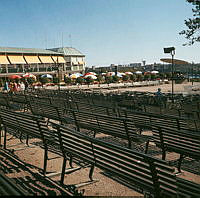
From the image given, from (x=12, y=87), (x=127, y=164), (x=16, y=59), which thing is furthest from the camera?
(x=16, y=59)

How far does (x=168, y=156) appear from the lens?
4.70 meters

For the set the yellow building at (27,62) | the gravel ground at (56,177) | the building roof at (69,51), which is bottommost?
the gravel ground at (56,177)

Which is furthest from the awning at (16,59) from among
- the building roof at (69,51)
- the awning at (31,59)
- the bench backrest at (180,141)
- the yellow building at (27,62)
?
the bench backrest at (180,141)

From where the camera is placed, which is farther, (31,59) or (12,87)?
(31,59)

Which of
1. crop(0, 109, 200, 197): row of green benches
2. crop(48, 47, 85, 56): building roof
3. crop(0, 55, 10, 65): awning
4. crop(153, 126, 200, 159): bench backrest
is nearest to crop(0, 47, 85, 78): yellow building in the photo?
crop(0, 55, 10, 65): awning

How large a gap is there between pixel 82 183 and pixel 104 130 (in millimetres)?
1505

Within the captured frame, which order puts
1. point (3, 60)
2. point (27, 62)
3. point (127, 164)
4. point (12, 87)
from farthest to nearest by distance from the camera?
1. point (27, 62)
2. point (3, 60)
3. point (12, 87)
4. point (127, 164)

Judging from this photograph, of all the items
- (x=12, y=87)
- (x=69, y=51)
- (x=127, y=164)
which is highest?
(x=69, y=51)

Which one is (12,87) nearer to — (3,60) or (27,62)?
(3,60)

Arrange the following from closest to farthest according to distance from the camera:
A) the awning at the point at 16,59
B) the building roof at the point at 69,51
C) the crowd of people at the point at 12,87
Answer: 1. the crowd of people at the point at 12,87
2. the awning at the point at 16,59
3. the building roof at the point at 69,51

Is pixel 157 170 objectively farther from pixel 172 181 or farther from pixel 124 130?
pixel 124 130

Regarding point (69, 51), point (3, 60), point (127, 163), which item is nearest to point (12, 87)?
point (127, 163)

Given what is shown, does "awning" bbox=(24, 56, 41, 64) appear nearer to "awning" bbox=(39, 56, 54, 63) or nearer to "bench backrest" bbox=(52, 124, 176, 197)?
"awning" bbox=(39, 56, 54, 63)

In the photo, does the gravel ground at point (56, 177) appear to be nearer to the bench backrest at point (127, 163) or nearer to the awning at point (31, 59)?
the bench backrest at point (127, 163)
